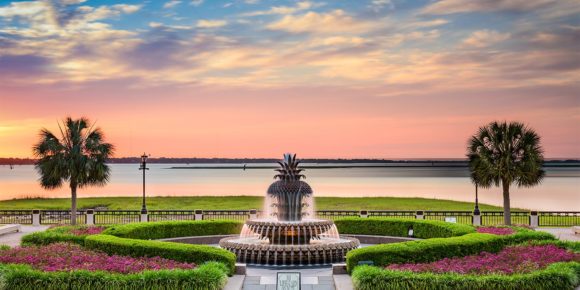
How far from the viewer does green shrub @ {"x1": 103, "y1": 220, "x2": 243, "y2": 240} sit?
26.5 m

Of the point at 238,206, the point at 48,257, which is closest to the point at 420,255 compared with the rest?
the point at 48,257

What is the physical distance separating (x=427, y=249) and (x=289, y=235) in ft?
18.4

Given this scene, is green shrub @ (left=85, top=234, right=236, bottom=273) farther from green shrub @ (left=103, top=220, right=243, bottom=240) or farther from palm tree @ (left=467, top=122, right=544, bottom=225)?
palm tree @ (left=467, top=122, right=544, bottom=225)

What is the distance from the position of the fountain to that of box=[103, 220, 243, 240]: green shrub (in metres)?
4.19

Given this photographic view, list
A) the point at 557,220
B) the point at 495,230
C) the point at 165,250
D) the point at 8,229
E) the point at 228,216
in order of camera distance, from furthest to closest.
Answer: the point at 228,216, the point at 557,220, the point at 8,229, the point at 495,230, the point at 165,250

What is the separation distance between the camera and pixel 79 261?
61.4ft

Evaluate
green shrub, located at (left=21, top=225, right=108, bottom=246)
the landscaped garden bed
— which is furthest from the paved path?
the landscaped garden bed

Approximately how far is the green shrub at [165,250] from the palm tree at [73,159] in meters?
16.4

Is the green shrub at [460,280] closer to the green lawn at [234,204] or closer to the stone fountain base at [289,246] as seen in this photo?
the stone fountain base at [289,246]

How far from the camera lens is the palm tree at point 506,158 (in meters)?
35.7

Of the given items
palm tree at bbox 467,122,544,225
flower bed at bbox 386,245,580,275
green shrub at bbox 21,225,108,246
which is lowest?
flower bed at bbox 386,245,580,275

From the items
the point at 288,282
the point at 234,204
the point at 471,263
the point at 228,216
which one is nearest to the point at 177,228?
the point at 288,282

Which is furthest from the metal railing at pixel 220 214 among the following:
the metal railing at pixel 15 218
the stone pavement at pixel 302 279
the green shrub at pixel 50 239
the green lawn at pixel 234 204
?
the stone pavement at pixel 302 279

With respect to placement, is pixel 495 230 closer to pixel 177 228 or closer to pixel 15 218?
pixel 177 228
